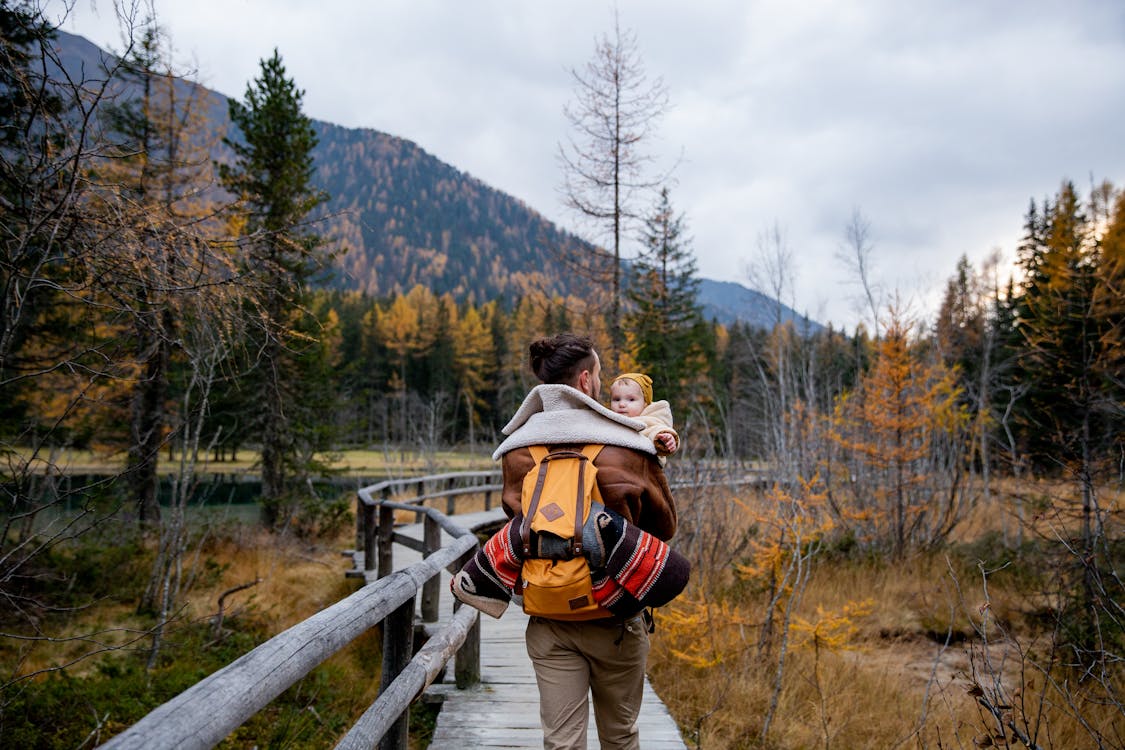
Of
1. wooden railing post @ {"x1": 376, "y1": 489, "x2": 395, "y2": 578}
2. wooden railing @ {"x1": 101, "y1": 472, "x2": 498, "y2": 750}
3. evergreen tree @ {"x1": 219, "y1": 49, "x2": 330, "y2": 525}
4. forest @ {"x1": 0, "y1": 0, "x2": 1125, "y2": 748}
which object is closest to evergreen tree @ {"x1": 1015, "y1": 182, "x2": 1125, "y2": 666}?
forest @ {"x1": 0, "y1": 0, "x2": 1125, "y2": 748}

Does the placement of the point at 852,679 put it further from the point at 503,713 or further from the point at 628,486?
the point at 628,486

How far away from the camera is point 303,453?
591 inches

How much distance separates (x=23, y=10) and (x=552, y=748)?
13.5 ft

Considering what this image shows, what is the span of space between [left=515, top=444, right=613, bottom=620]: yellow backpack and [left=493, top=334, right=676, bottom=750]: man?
Answer: 0.26 ft

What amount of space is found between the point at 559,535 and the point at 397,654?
4.02 ft

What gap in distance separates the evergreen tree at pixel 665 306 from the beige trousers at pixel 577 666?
Result: 1310cm

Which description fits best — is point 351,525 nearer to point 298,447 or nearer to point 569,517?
point 298,447

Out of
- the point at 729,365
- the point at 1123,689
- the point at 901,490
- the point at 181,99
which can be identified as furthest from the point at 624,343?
the point at 729,365

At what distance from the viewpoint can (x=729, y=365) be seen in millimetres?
59656

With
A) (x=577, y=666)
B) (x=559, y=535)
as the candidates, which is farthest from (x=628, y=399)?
(x=577, y=666)

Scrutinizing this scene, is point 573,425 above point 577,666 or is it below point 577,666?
above

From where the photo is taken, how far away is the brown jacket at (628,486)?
7.23 feet

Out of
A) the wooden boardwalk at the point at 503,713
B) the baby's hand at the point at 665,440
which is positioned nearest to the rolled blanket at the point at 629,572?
the baby's hand at the point at 665,440

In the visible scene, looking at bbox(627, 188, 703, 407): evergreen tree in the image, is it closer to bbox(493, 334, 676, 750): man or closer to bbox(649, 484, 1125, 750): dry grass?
bbox(649, 484, 1125, 750): dry grass
